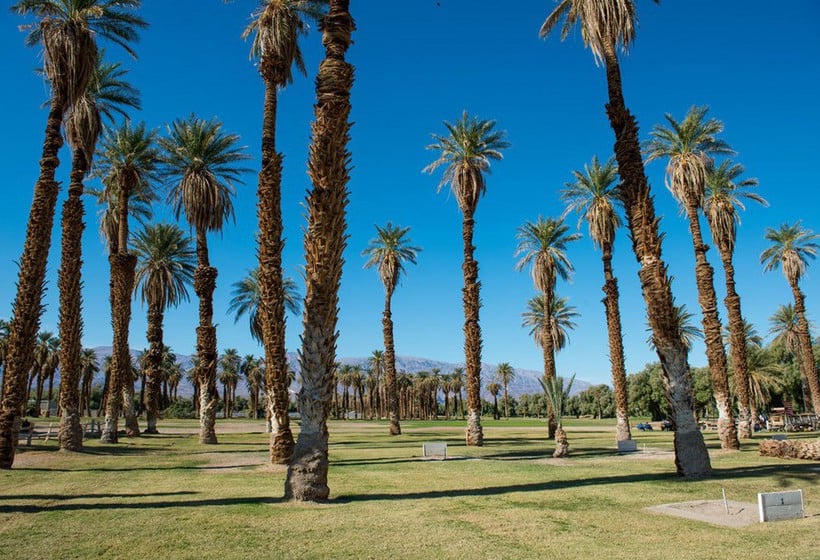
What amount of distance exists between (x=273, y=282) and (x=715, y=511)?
15414 millimetres

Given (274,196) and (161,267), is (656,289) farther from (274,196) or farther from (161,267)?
(161,267)

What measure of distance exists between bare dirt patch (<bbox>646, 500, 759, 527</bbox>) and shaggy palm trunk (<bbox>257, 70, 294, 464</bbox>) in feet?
41.0

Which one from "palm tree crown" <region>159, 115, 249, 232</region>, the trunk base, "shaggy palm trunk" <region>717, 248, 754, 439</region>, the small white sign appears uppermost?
"palm tree crown" <region>159, 115, 249, 232</region>

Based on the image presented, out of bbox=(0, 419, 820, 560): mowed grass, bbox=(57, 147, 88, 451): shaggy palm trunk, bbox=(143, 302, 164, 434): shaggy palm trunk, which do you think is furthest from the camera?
bbox=(143, 302, 164, 434): shaggy palm trunk

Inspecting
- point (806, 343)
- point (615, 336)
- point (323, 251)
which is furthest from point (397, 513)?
point (806, 343)

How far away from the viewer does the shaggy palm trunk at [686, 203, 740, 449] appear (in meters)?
23.7

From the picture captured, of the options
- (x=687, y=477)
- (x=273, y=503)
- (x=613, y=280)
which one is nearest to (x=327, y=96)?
(x=273, y=503)

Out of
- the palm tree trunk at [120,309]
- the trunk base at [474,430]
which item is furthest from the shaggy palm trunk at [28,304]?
the trunk base at [474,430]

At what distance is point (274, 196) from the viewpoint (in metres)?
21.0

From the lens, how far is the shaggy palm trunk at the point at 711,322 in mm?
23656

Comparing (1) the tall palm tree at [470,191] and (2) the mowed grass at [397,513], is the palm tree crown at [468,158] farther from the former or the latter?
(2) the mowed grass at [397,513]

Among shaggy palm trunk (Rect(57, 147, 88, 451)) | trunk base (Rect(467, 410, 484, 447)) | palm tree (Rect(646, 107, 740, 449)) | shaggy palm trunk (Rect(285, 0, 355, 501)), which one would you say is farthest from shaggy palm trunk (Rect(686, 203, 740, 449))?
shaggy palm trunk (Rect(57, 147, 88, 451))

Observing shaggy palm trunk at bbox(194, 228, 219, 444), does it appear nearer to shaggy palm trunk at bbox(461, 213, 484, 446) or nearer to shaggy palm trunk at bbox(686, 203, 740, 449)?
shaggy palm trunk at bbox(461, 213, 484, 446)

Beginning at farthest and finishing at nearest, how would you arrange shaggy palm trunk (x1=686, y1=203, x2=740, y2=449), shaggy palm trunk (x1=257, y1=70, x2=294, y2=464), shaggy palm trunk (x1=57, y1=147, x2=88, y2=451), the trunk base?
the trunk base < shaggy palm trunk (x1=686, y1=203, x2=740, y2=449) < shaggy palm trunk (x1=57, y1=147, x2=88, y2=451) < shaggy palm trunk (x1=257, y1=70, x2=294, y2=464)
